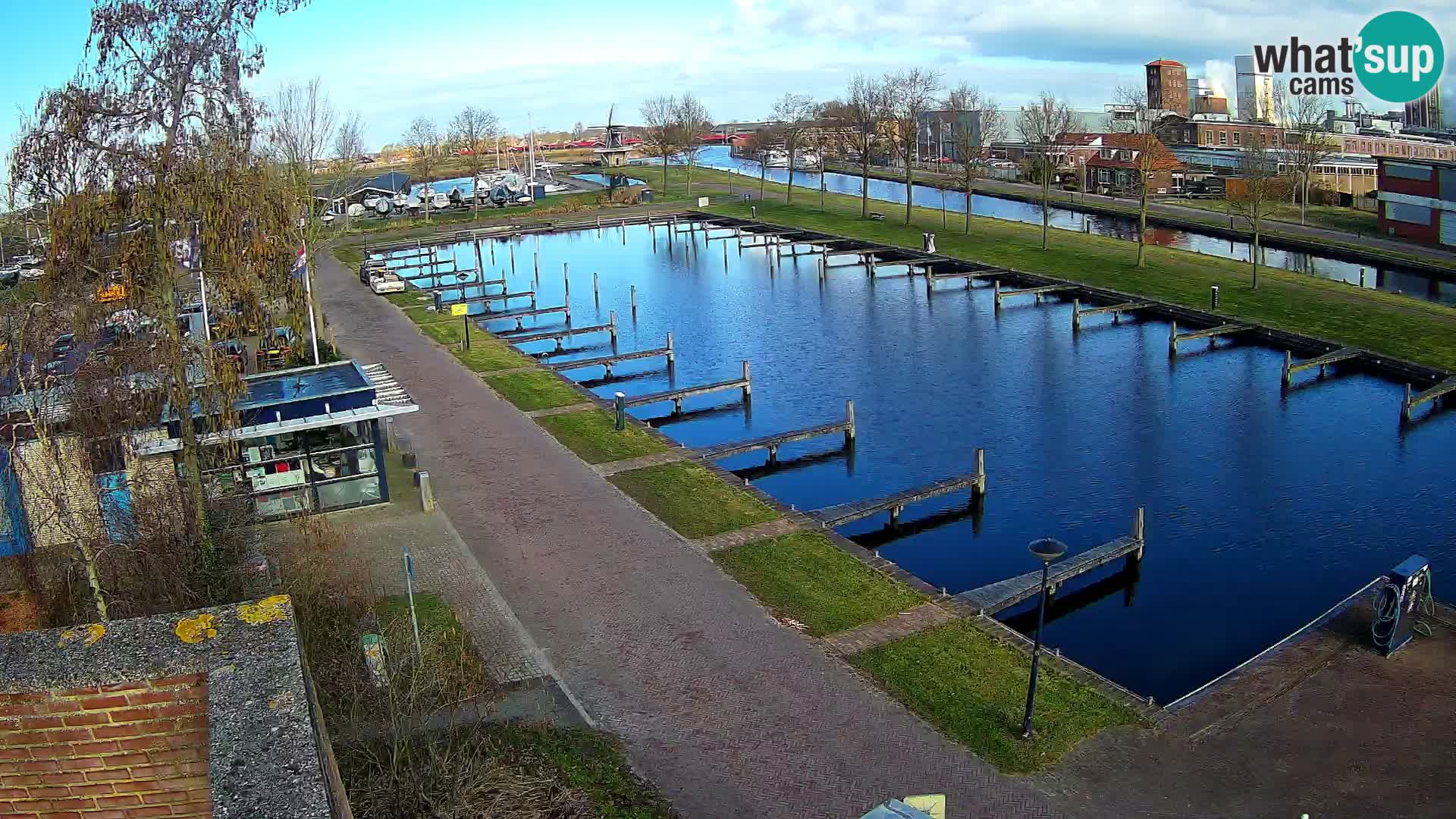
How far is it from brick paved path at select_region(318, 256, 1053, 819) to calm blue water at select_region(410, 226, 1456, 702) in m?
5.35

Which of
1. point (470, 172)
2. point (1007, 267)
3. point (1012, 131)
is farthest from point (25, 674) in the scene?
point (1012, 131)

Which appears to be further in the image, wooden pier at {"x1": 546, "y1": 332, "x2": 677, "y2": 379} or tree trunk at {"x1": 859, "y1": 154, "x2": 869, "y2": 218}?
tree trunk at {"x1": 859, "y1": 154, "x2": 869, "y2": 218}

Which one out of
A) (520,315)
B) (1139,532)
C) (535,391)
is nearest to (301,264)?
(535,391)

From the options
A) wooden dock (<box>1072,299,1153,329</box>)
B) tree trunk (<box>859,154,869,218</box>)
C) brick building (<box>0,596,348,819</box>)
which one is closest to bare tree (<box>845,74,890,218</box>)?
tree trunk (<box>859,154,869,218</box>)

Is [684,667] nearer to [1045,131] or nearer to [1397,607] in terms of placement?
[1397,607]

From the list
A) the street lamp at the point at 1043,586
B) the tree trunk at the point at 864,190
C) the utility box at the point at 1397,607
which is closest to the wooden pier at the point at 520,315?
the tree trunk at the point at 864,190

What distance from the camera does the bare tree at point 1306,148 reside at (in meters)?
63.2

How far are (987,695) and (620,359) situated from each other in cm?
2447

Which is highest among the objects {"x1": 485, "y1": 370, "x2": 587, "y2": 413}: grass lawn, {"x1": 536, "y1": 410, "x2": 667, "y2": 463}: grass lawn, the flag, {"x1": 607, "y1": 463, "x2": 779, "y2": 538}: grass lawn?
the flag

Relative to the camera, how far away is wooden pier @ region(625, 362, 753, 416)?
33719mm

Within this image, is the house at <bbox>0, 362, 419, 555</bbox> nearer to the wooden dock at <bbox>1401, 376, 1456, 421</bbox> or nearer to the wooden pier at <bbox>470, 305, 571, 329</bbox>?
the wooden pier at <bbox>470, 305, 571, 329</bbox>

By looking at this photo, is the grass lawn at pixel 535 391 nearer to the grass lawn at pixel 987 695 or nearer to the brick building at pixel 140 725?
the grass lawn at pixel 987 695

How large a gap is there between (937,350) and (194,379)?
27.2 metres

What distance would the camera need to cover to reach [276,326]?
122 feet
